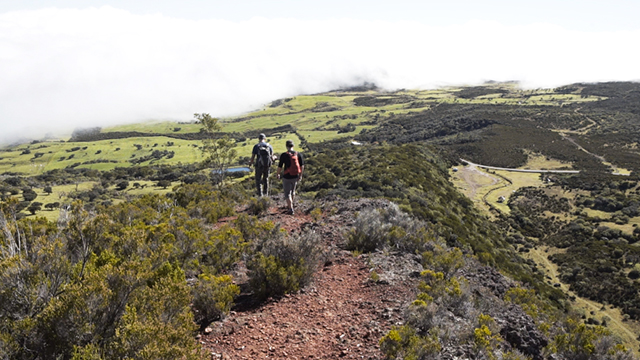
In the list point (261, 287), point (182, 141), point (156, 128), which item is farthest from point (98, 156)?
point (261, 287)

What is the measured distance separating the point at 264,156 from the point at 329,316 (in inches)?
281

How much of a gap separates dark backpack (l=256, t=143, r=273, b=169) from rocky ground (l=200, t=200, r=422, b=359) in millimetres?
4757

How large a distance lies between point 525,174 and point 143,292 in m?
81.5

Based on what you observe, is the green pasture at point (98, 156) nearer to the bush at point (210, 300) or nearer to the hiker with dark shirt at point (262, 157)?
the hiker with dark shirt at point (262, 157)

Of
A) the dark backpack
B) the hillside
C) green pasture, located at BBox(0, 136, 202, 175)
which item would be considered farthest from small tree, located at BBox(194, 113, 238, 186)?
green pasture, located at BBox(0, 136, 202, 175)

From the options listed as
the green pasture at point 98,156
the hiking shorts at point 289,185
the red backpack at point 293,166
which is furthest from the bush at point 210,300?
the green pasture at point 98,156

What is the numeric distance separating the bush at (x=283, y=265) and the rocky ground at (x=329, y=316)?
0.69 ft

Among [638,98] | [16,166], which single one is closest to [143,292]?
[16,166]

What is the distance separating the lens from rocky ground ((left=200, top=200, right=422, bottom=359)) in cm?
469

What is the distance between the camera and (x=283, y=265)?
6.50m

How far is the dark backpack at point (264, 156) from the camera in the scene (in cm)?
1158

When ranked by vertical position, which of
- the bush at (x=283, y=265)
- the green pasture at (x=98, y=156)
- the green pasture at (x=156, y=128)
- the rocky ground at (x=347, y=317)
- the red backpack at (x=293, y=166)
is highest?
the red backpack at (x=293, y=166)

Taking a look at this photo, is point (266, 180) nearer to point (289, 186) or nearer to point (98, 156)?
point (289, 186)

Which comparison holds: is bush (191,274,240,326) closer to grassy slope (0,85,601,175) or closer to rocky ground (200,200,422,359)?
rocky ground (200,200,422,359)
